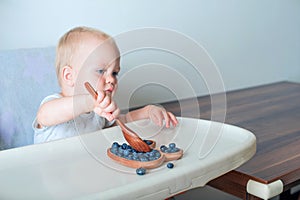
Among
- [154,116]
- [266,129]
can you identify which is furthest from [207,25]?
[154,116]

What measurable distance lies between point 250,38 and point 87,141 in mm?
1085

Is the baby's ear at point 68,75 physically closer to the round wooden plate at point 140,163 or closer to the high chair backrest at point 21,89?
the high chair backrest at point 21,89

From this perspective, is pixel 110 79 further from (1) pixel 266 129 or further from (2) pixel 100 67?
(1) pixel 266 129

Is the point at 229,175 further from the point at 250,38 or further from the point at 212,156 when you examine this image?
the point at 250,38

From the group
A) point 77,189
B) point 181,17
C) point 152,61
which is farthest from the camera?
point 181,17

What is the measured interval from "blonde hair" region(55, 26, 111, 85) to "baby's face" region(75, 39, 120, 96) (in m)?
0.04

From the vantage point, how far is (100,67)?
0.87 meters

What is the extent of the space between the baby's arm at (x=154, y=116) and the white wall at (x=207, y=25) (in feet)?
0.38

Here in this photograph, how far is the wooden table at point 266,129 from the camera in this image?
33.7 inches

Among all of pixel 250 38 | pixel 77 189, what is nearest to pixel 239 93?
pixel 250 38

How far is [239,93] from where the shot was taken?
161cm

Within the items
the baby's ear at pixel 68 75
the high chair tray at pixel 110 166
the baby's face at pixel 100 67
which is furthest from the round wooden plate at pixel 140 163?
the baby's ear at pixel 68 75

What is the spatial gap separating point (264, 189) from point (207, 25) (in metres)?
0.87

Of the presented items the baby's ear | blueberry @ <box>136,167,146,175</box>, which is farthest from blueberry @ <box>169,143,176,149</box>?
the baby's ear
